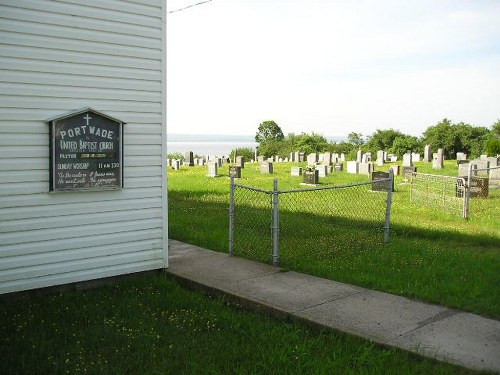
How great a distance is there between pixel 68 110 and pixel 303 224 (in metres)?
6.10

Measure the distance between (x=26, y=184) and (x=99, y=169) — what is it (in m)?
0.86

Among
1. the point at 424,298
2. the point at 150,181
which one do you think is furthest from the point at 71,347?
the point at 424,298

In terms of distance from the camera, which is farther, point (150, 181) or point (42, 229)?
point (150, 181)

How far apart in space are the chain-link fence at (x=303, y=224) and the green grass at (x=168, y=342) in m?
2.21

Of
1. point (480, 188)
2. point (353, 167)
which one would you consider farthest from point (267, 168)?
point (480, 188)

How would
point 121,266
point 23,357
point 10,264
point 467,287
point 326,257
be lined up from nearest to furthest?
point 23,357, point 10,264, point 467,287, point 121,266, point 326,257

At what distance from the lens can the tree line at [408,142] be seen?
50.6 m

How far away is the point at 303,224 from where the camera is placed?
1054 cm

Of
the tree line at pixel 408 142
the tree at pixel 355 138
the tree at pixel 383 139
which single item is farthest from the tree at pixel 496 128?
the tree at pixel 355 138

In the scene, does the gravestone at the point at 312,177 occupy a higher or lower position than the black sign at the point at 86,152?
lower

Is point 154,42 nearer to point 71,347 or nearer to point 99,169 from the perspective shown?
point 99,169

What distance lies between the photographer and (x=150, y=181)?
257 inches

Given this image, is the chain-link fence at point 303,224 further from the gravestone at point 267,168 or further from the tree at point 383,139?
the tree at point 383,139

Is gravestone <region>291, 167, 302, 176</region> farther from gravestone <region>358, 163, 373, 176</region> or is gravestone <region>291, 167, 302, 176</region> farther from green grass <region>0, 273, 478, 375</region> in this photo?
green grass <region>0, 273, 478, 375</region>
